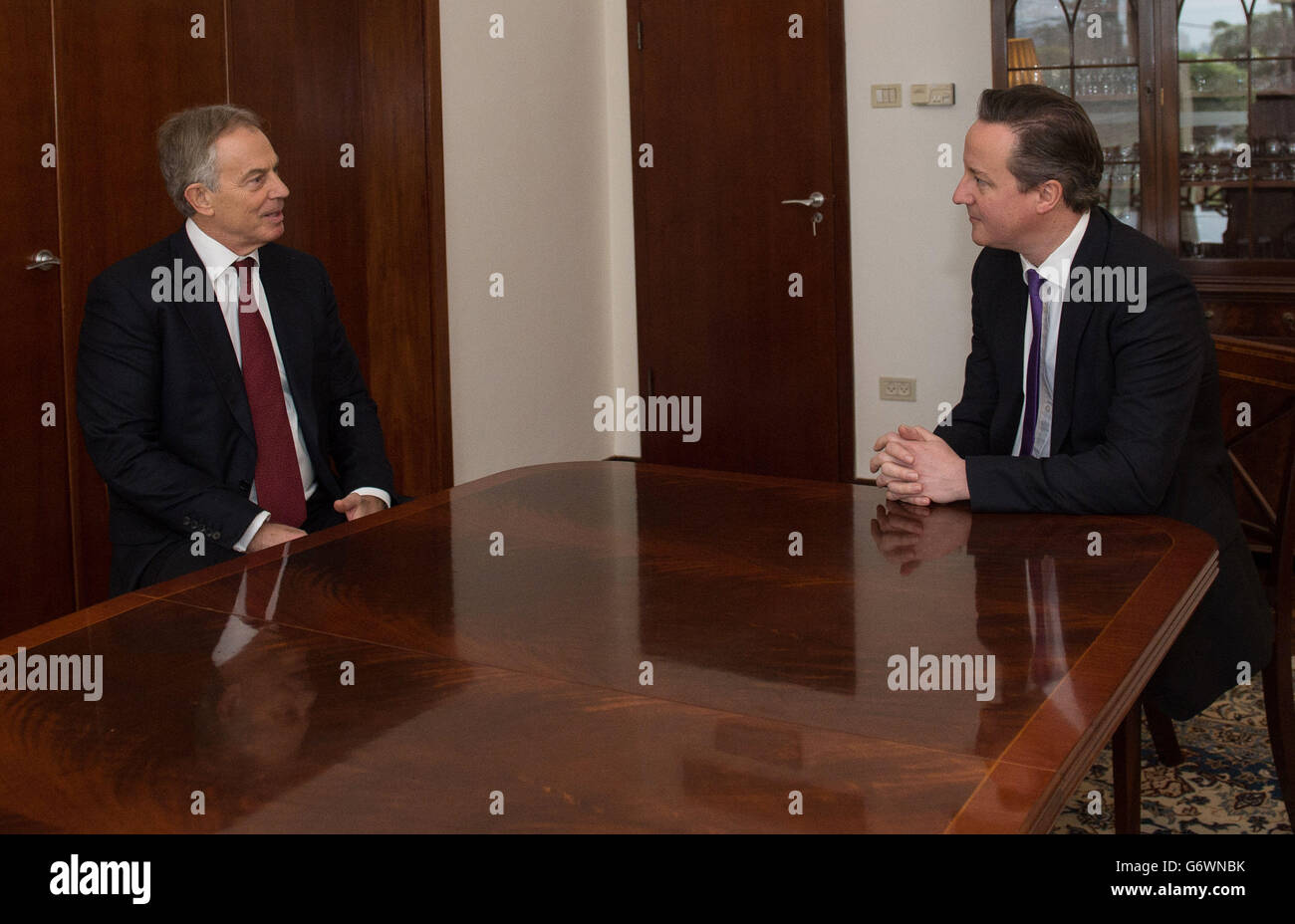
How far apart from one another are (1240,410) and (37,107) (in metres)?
3.15

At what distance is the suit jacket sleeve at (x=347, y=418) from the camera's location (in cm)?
284

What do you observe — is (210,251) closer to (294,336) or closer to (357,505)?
(294,336)

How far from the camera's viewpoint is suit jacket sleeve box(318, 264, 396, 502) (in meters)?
2.84

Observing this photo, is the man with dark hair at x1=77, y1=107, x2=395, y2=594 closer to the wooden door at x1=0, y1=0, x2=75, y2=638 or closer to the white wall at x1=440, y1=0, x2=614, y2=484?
the wooden door at x1=0, y1=0, x2=75, y2=638

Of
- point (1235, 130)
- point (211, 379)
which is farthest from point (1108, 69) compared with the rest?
point (211, 379)

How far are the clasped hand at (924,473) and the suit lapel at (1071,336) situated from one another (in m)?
0.28

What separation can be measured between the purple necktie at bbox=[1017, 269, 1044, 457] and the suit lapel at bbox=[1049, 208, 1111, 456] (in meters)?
0.06

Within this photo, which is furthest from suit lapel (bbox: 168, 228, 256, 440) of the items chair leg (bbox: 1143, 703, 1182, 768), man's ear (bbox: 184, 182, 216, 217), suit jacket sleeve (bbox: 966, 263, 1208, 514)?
chair leg (bbox: 1143, 703, 1182, 768)

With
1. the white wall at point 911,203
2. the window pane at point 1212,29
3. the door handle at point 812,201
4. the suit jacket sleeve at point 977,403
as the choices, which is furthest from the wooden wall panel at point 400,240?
the suit jacket sleeve at point 977,403

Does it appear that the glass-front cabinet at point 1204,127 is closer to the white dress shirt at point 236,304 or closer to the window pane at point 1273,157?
the window pane at point 1273,157

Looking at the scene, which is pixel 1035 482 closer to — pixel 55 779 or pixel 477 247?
pixel 55 779

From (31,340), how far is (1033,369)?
7.82 feet
